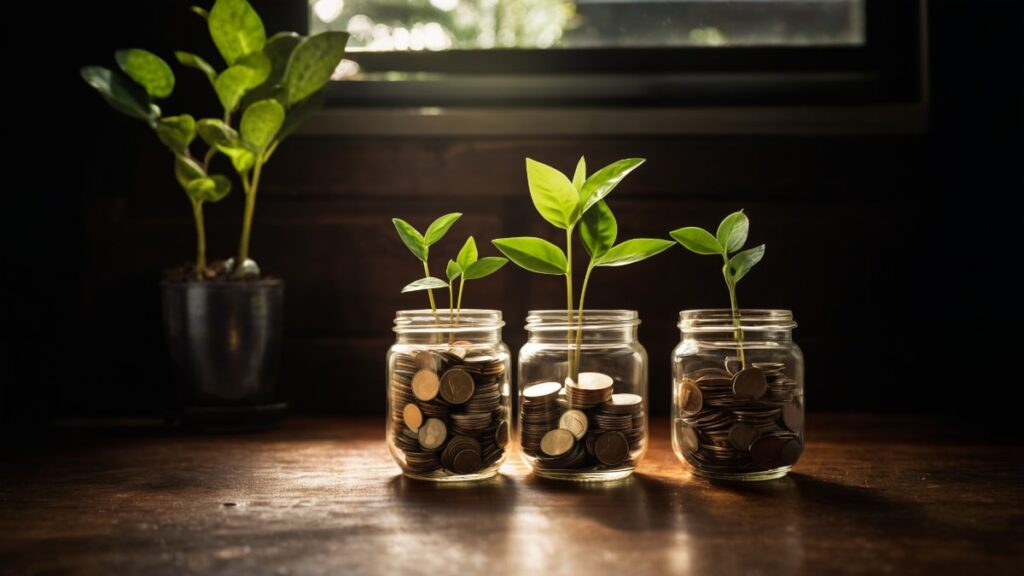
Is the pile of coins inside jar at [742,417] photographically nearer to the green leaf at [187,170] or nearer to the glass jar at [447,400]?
the glass jar at [447,400]

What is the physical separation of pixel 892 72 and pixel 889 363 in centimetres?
58

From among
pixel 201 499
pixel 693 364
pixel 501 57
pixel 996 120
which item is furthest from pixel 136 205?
pixel 996 120

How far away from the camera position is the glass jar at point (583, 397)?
3.12ft

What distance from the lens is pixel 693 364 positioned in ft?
3.33

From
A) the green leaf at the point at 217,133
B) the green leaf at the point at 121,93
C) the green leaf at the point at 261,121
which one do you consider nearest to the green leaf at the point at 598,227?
the green leaf at the point at 261,121

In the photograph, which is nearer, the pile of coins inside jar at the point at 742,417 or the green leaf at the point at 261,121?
the pile of coins inside jar at the point at 742,417

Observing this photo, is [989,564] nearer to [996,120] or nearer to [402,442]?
[402,442]

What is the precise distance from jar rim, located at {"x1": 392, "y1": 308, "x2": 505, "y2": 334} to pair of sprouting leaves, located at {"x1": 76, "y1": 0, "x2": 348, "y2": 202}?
458 mm

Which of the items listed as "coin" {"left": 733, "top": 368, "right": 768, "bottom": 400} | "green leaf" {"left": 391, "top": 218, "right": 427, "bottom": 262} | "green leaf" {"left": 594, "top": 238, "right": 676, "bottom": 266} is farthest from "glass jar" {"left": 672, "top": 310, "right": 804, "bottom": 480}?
"green leaf" {"left": 391, "top": 218, "right": 427, "bottom": 262}

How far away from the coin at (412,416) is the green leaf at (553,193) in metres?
0.27

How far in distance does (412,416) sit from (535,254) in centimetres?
24

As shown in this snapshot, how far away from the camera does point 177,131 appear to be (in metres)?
1.35

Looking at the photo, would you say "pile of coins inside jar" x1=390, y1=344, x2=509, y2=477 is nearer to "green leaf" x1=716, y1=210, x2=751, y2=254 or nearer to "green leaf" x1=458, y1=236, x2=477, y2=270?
"green leaf" x1=458, y1=236, x2=477, y2=270

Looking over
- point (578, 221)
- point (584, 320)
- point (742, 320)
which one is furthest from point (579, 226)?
point (742, 320)
